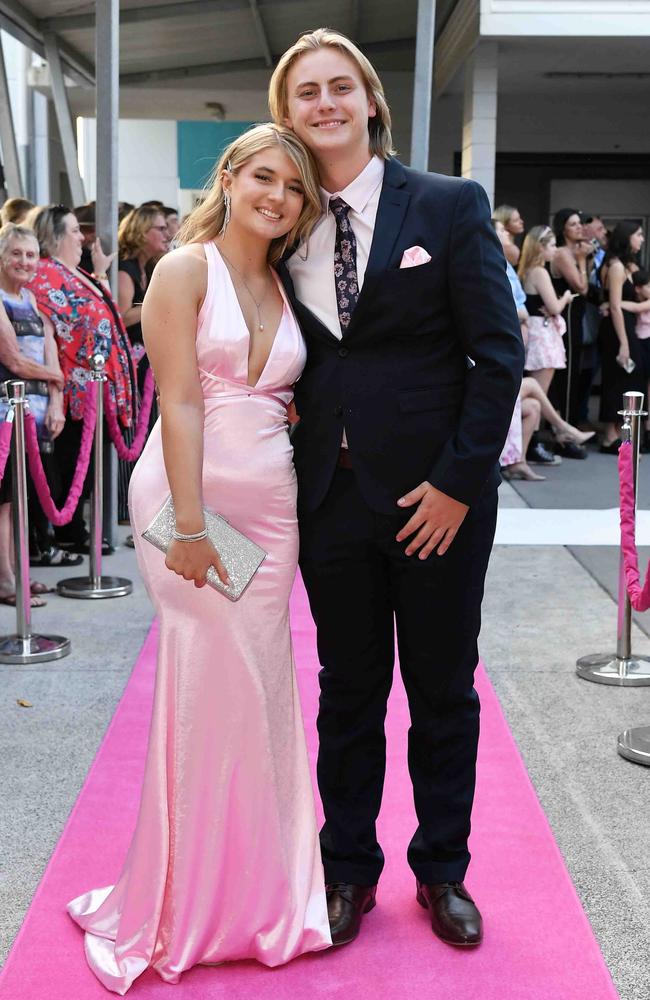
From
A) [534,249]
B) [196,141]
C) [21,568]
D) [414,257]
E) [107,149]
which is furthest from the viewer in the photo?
[196,141]

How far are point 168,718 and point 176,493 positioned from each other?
523 millimetres

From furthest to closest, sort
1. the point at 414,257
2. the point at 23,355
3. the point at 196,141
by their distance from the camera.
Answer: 1. the point at 196,141
2. the point at 23,355
3. the point at 414,257

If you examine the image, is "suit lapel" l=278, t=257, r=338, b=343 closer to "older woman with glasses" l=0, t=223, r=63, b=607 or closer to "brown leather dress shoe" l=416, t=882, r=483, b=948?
"brown leather dress shoe" l=416, t=882, r=483, b=948

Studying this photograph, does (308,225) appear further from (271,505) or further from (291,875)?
(291,875)

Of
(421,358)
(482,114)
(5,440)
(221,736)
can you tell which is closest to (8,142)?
(482,114)

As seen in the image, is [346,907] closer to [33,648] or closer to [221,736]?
[221,736]

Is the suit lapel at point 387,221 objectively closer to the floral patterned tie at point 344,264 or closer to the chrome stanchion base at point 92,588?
the floral patterned tie at point 344,264

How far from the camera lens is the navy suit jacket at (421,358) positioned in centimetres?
266

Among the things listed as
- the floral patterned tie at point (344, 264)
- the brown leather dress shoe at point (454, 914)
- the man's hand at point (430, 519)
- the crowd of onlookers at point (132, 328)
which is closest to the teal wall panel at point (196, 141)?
the crowd of onlookers at point (132, 328)

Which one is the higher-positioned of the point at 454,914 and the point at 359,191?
the point at 359,191

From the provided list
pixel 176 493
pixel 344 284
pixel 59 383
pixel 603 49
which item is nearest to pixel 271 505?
pixel 176 493

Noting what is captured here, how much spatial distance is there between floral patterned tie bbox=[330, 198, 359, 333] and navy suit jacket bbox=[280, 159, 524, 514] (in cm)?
4

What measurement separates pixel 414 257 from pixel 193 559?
801mm

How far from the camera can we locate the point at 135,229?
803 centimetres
